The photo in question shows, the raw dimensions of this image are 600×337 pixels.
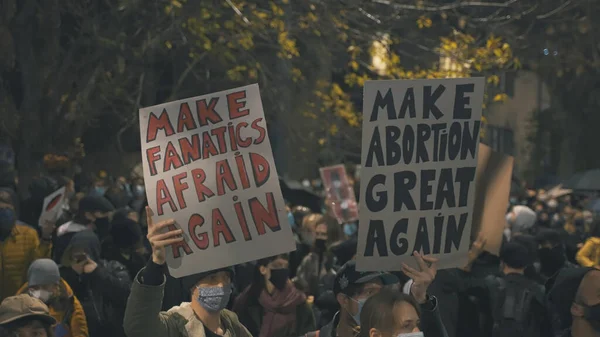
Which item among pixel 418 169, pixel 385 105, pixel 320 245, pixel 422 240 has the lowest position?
pixel 320 245

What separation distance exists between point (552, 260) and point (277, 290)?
2695 millimetres

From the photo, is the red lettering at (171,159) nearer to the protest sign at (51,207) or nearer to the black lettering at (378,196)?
the black lettering at (378,196)

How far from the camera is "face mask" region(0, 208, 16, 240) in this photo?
10.5 meters

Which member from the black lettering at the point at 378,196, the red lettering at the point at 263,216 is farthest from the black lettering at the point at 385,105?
the red lettering at the point at 263,216

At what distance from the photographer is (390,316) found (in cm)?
527

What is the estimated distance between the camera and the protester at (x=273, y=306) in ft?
29.8

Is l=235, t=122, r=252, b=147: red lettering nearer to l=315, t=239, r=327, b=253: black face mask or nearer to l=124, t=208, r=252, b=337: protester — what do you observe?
l=124, t=208, r=252, b=337: protester

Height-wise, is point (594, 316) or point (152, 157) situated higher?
point (152, 157)

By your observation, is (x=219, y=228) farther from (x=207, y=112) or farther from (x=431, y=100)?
(x=431, y=100)

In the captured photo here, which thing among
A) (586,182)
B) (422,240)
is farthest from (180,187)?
(586,182)

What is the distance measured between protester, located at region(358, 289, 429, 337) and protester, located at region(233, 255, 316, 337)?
3.73 m

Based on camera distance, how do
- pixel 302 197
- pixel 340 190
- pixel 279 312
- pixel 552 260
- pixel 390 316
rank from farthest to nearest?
pixel 302 197
pixel 340 190
pixel 552 260
pixel 279 312
pixel 390 316

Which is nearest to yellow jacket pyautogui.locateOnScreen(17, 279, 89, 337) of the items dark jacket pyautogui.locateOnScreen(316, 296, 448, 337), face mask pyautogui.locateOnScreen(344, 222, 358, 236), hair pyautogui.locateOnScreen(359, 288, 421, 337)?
dark jacket pyautogui.locateOnScreen(316, 296, 448, 337)

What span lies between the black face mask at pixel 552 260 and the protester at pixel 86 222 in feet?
12.2
